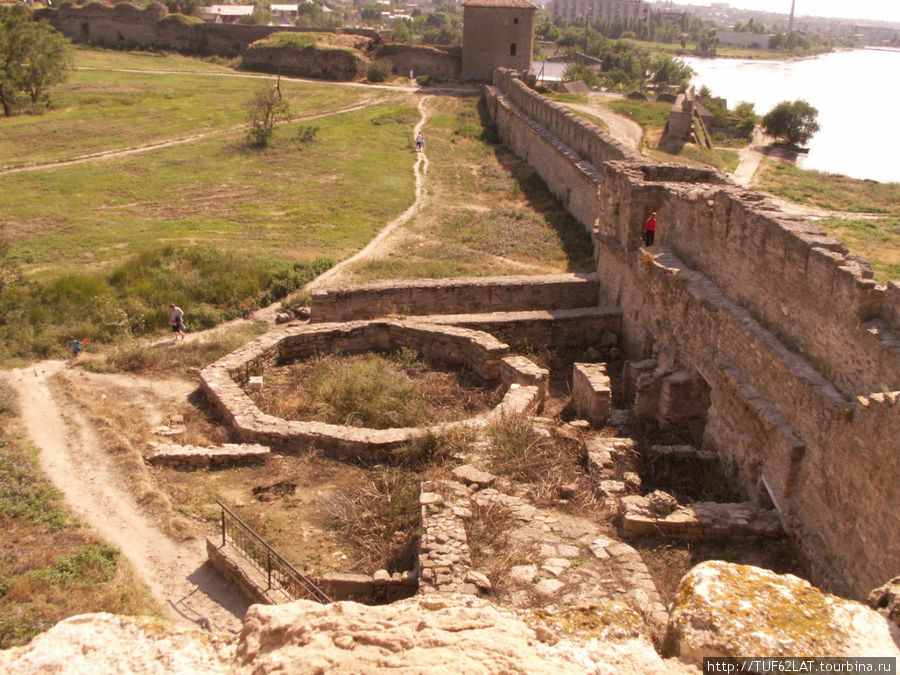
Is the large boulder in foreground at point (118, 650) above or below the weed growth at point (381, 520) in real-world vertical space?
above

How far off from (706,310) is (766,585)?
5.99 meters

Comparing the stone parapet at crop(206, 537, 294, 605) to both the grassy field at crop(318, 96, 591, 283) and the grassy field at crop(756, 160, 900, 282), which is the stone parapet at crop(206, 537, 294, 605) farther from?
the grassy field at crop(756, 160, 900, 282)

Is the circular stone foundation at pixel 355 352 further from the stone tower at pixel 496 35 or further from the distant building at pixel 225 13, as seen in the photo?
the distant building at pixel 225 13

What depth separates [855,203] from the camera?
2559 centimetres

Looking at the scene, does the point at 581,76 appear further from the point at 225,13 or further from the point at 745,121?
the point at 225,13

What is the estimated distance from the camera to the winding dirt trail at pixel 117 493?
7121 mm

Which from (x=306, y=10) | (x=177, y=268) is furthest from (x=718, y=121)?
(x=306, y=10)

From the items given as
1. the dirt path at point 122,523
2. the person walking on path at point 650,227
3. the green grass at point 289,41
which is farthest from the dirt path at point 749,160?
the green grass at point 289,41

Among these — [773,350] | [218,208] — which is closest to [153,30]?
[218,208]

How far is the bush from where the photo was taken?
43.7 m

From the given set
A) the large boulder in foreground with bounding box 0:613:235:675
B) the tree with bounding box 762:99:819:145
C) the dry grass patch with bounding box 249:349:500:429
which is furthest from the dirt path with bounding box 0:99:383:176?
the large boulder in foreground with bounding box 0:613:235:675

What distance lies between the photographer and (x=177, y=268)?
15867 millimetres

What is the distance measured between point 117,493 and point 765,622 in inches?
278

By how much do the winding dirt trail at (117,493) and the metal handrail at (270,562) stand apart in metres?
0.34
